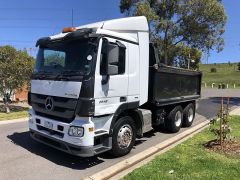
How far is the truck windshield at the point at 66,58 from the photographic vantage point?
6785 millimetres

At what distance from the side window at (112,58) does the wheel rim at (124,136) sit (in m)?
1.29

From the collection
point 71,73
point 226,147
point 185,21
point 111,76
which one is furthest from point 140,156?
point 185,21

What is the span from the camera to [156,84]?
9.15 meters

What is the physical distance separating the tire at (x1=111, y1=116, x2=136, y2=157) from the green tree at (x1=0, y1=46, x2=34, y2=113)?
12689 mm

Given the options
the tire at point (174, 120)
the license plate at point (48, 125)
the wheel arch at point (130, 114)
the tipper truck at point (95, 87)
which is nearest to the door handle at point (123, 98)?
the tipper truck at point (95, 87)

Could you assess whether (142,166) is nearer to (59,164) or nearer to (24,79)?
(59,164)

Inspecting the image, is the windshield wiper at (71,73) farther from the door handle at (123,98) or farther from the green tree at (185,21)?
the green tree at (185,21)

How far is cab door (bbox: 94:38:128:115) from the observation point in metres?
6.79

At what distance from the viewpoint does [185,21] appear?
29.1m

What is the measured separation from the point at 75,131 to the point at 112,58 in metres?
1.69

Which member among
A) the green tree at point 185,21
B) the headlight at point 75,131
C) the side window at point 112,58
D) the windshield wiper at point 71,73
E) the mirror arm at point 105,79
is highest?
the green tree at point 185,21

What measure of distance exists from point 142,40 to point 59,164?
3588 mm

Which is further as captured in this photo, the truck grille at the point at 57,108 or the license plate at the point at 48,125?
the license plate at the point at 48,125

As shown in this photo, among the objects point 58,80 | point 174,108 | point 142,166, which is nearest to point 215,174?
point 142,166
